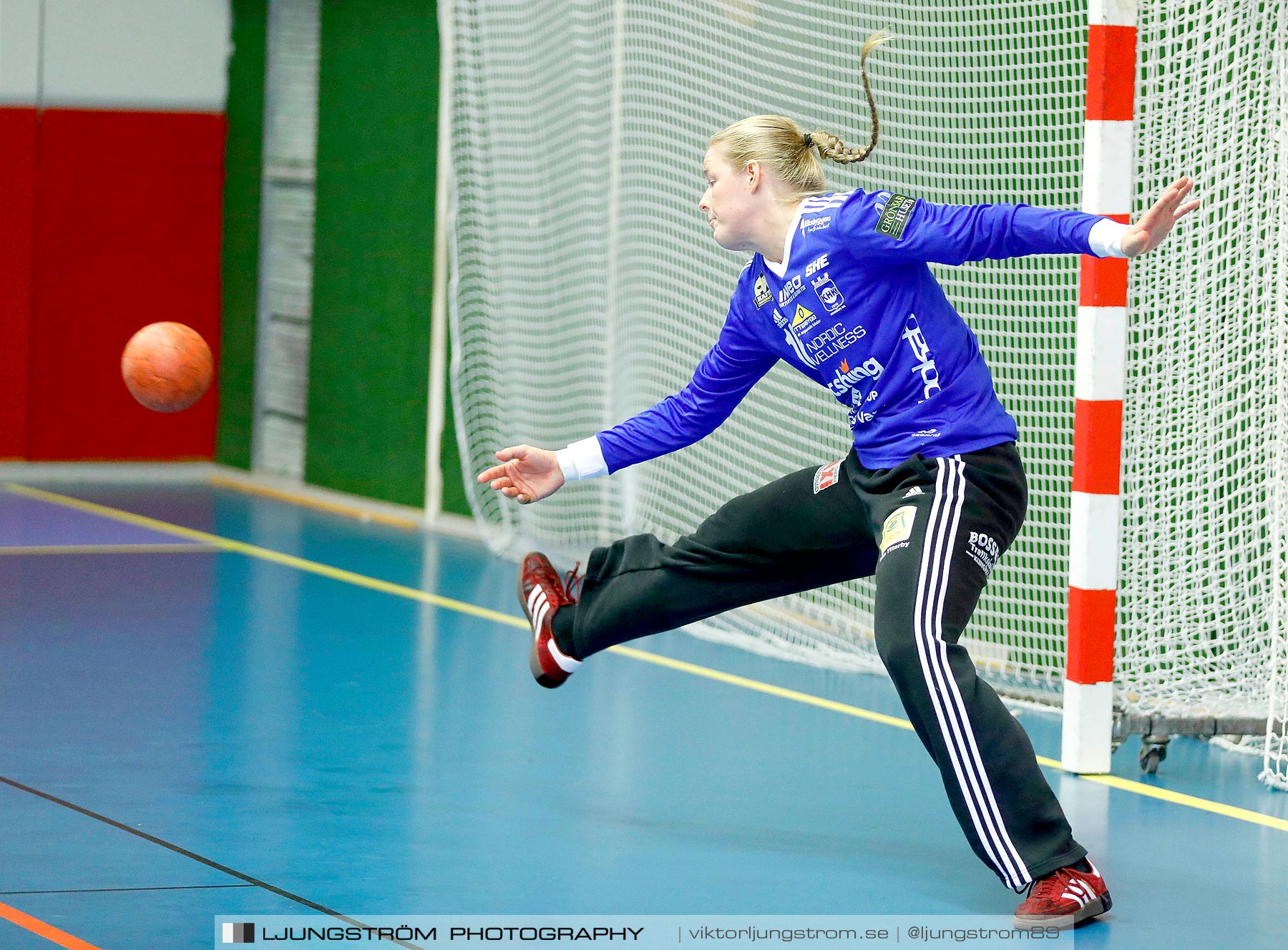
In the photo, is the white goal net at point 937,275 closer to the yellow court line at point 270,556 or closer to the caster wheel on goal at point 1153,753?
the caster wheel on goal at point 1153,753

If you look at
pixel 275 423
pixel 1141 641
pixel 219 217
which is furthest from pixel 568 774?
pixel 219 217

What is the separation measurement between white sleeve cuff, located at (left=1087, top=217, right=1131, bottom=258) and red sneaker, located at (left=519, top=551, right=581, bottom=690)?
1.80 m

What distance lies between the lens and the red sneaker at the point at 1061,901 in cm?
410

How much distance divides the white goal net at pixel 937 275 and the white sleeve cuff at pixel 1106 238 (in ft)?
6.02

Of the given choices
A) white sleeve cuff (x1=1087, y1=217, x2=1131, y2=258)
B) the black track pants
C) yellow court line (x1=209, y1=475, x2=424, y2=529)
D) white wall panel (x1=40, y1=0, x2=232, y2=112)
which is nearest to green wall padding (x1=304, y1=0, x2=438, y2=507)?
yellow court line (x1=209, y1=475, x2=424, y2=529)

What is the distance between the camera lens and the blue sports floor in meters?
4.25

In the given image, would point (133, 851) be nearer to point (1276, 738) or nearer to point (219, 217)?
point (1276, 738)

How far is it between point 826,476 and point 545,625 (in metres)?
0.90

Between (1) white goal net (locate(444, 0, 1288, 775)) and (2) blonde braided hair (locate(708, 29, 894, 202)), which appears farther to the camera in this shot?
(1) white goal net (locate(444, 0, 1288, 775))

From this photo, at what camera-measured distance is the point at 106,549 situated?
9.13 meters

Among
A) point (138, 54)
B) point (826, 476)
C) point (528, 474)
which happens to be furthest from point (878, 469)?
point (138, 54)

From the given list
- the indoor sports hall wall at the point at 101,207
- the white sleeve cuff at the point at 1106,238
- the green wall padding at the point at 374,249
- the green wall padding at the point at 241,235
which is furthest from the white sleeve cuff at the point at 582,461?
the indoor sports hall wall at the point at 101,207

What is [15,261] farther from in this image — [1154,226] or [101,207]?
[1154,226]

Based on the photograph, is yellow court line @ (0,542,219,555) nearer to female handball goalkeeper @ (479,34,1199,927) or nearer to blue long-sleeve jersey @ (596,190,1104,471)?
female handball goalkeeper @ (479,34,1199,927)
